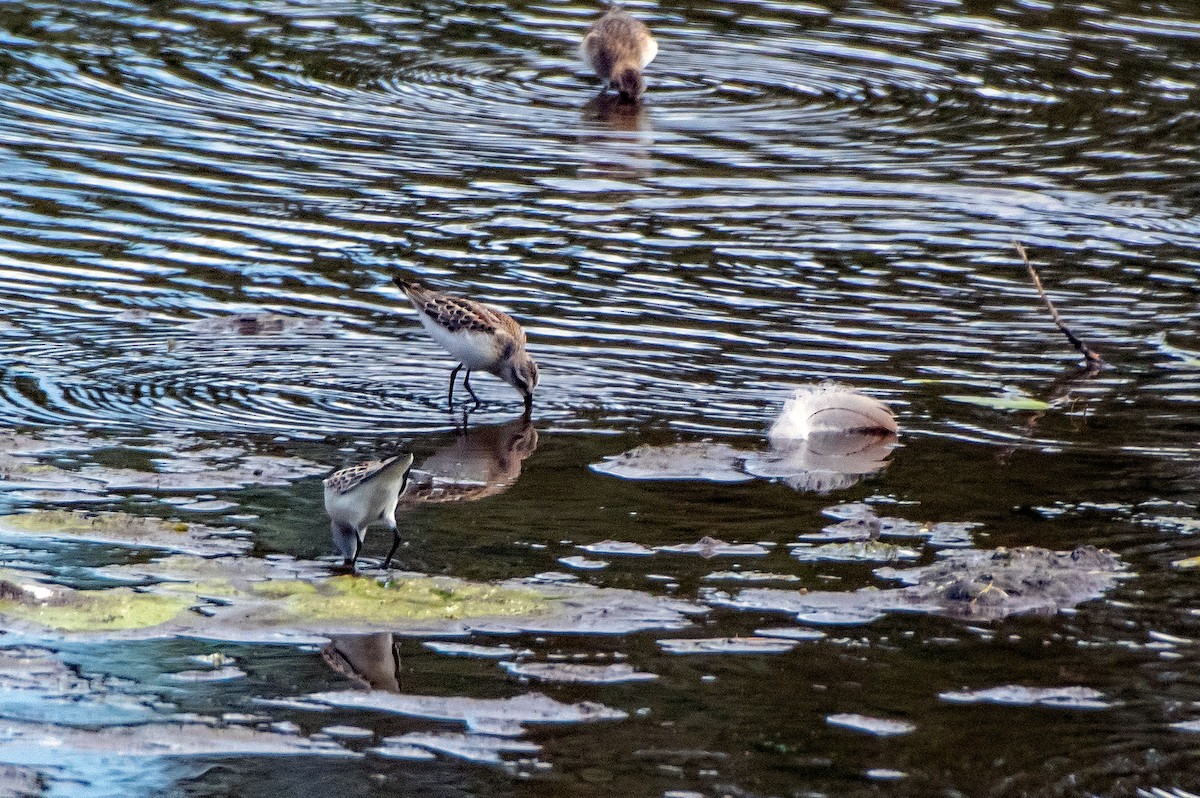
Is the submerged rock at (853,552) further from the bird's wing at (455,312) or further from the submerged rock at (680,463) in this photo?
the bird's wing at (455,312)

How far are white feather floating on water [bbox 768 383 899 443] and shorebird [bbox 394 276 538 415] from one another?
143 centimetres

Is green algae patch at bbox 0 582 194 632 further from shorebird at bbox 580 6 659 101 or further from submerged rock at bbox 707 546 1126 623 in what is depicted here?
shorebird at bbox 580 6 659 101

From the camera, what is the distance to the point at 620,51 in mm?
17844

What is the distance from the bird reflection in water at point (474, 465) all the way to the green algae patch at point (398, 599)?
123cm

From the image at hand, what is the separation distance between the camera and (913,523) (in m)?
7.72

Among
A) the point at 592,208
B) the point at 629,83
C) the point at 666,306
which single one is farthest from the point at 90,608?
the point at 629,83

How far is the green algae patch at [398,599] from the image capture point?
6.64m

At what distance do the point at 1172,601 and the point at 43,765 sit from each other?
3.99m

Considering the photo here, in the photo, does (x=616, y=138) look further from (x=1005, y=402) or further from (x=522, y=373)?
(x=1005, y=402)

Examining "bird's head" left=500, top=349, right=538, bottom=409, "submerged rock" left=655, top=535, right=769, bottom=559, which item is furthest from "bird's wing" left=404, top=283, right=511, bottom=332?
"submerged rock" left=655, top=535, right=769, bottom=559

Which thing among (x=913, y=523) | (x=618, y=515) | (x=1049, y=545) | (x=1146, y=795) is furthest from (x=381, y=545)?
(x=1146, y=795)

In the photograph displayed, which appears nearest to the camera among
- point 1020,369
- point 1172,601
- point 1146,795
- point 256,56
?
point 1146,795

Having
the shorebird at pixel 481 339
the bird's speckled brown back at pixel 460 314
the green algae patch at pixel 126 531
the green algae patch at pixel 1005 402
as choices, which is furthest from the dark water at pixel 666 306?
the bird's speckled brown back at pixel 460 314

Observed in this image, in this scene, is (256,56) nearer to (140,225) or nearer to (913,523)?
(140,225)
